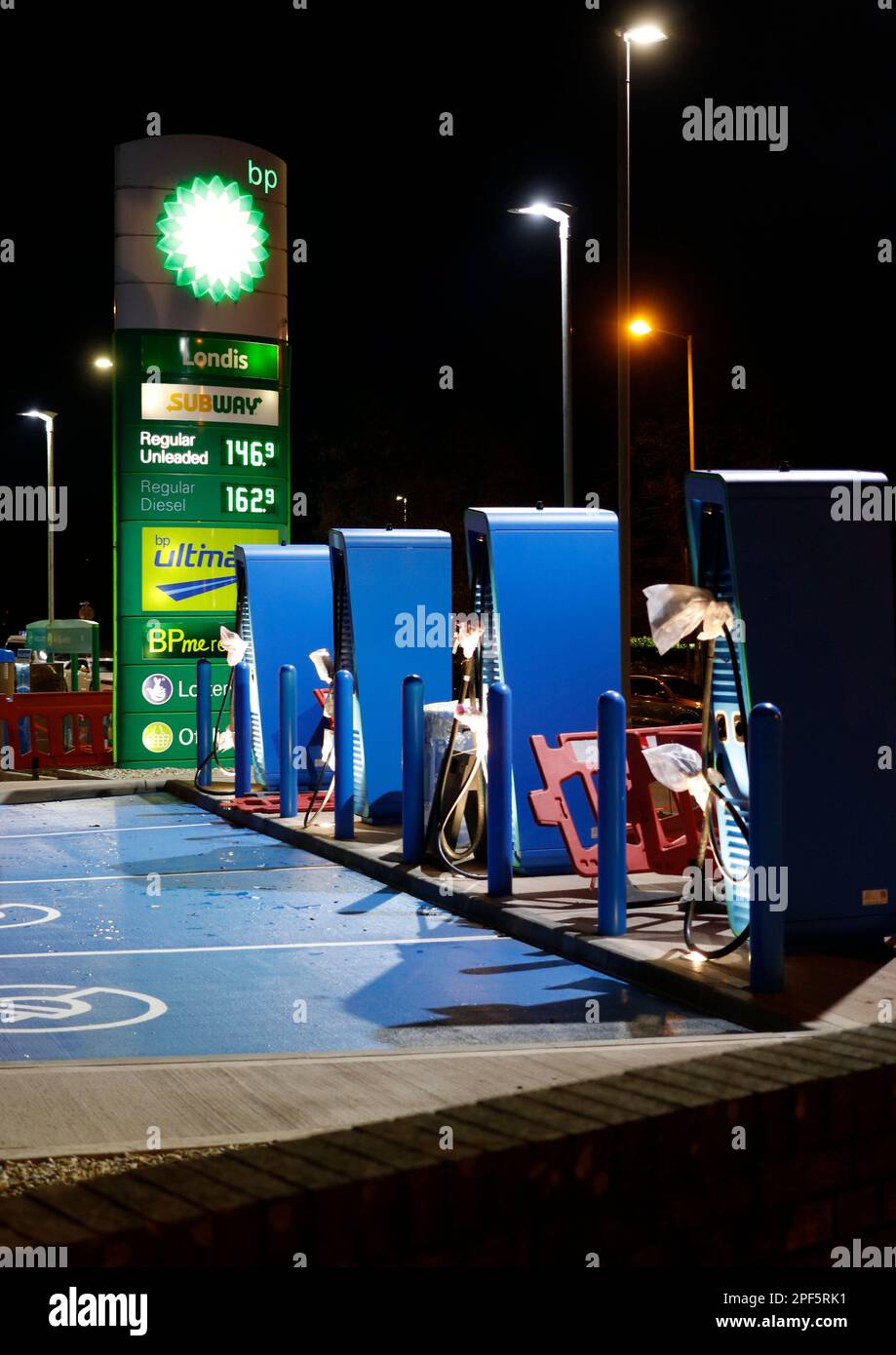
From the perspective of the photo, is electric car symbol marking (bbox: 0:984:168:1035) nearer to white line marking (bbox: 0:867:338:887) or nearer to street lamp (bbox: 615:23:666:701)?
white line marking (bbox: 0:867:338:887)

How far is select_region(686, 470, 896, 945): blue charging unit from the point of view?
786 centimetres

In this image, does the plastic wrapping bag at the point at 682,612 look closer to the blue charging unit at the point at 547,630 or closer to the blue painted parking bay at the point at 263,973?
the blue painted parking bay at the point at 263,973

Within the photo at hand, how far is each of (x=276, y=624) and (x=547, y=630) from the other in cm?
630

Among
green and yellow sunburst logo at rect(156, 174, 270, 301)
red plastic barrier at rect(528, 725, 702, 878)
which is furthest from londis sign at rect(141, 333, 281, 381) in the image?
red plastic barrier at rect(528, 725, 702, 878)

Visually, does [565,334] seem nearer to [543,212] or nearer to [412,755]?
[543,212]

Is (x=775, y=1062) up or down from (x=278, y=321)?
down

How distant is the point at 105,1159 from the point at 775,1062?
7.24 ft

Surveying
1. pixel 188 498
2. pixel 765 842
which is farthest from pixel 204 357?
pixel 765 842

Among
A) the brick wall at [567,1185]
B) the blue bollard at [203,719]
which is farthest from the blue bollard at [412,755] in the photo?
the brick wall at [567,1185]

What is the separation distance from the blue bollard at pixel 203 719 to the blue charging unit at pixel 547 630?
7242mm

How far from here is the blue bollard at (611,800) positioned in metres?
8.41

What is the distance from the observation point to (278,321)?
69.3ft
